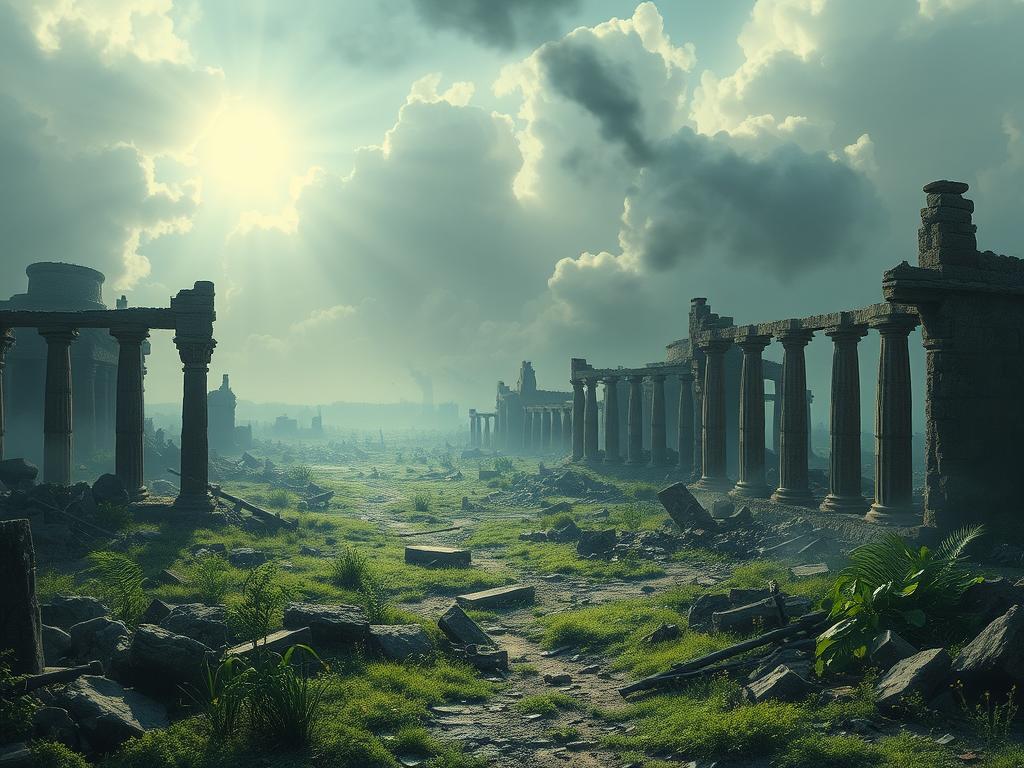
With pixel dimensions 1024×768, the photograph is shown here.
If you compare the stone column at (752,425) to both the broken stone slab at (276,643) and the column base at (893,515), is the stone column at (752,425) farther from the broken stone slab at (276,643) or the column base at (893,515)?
the broken stone slab at (276,643)

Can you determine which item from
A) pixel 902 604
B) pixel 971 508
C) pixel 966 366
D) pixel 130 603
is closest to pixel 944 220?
pixel 966 366

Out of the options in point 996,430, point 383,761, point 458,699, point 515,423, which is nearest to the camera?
point 383,761

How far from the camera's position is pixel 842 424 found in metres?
18.1

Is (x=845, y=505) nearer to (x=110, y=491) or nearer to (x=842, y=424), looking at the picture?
(x=842, y=424)

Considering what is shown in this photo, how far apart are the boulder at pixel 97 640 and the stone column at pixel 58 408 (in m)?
14.4

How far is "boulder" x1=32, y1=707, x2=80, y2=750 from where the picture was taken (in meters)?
5.98

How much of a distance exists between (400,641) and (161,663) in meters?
3.02

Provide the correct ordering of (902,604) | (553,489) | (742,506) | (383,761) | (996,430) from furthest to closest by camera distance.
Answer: (553,489) → (742,506) → (996,430) → (902,604) → (383,761)

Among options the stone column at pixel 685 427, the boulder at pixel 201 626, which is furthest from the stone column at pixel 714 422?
the boulder at pixel 201 626

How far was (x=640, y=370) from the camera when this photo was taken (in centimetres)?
3562

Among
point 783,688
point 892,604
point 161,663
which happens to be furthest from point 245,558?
point 892,604

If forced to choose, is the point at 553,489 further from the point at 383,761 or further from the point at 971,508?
the point at 383,761

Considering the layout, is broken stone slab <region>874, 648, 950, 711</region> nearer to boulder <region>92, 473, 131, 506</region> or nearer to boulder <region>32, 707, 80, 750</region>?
boulder <region>32, 707, 80, 750</region>

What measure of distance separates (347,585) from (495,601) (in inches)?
112
